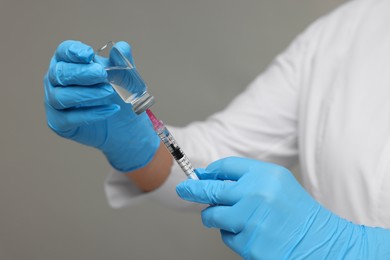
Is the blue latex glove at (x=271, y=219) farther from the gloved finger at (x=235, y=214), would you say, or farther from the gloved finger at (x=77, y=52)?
the gloved finger at (x=77, y=52)

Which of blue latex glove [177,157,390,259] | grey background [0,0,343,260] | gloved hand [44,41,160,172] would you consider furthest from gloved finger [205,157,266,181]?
grey background [0,0,343,260]

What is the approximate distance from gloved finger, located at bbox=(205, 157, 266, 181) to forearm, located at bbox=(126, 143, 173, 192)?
259mm

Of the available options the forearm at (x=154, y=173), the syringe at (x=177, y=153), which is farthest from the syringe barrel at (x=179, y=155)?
the forearm at (x=154, y=173)

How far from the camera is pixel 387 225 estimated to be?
0.77 meters

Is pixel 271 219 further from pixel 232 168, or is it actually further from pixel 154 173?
pixel 154 173

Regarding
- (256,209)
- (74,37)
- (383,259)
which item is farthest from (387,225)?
(74,37)

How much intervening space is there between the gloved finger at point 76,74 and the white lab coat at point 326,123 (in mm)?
341

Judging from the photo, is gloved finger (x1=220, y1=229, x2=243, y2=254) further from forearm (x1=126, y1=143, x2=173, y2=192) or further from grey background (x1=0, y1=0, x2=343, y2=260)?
grey background (x1=0, y1=0, x2=343, y2=260)

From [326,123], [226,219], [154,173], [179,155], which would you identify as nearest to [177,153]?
[179,155]

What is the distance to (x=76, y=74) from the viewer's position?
67cm

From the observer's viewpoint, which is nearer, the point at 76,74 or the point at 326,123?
the point at 76,74

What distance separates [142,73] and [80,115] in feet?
2.04

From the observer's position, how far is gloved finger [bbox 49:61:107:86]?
0.65 m

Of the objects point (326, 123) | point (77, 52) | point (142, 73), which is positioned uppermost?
point (77, 52)
